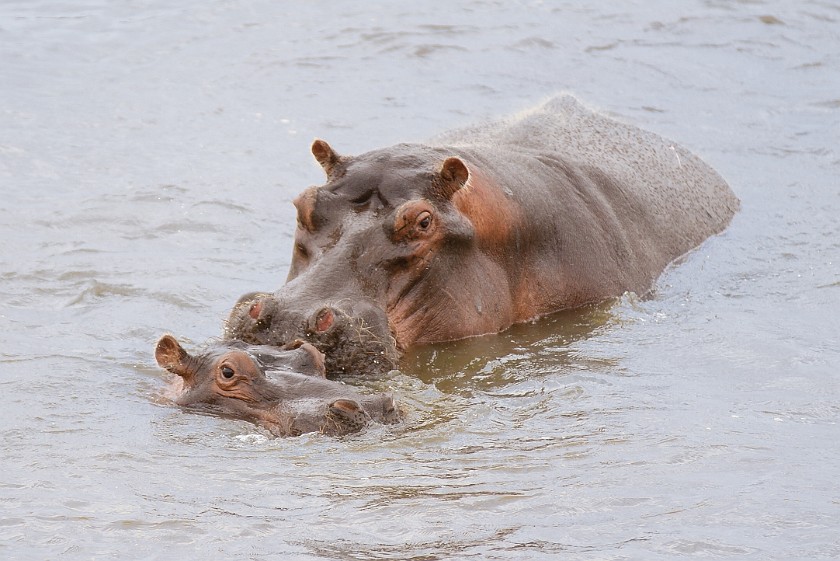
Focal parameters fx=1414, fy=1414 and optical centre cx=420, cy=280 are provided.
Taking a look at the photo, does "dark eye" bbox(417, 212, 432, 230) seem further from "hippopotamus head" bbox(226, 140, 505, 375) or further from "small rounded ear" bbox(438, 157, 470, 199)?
"small rounded ear" bbox(438, 157, 470, 199)

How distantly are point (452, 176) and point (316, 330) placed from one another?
1.34 meters

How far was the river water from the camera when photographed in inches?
204

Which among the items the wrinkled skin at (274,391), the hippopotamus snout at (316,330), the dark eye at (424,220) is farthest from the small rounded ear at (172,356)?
the dark eye at (424,220)

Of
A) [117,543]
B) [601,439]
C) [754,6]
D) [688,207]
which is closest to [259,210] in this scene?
[688,207]

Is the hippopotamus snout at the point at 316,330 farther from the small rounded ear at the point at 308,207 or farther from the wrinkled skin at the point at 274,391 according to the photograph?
the small rounded ear at the point at 308,207

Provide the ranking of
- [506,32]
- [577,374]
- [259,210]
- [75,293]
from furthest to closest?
1. [506,32]
2. [259,210]
3. [75,293]
4. [577,374]

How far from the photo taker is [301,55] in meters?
15.4

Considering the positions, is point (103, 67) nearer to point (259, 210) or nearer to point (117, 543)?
point (259, 210)

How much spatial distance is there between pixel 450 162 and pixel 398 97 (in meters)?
6.83

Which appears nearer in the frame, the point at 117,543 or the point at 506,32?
the point at 117,543

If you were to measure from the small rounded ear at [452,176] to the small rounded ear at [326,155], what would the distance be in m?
0.57

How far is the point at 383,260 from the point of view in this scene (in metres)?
7.20

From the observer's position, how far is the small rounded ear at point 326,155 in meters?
7.46

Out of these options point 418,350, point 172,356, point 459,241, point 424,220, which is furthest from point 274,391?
point 459,241
